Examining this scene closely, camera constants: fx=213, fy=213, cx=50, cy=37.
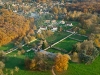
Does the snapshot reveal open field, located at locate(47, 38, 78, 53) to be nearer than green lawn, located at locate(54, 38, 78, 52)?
Yes

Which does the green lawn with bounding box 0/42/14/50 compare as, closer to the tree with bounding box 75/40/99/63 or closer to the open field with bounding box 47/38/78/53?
the open field with bounding box 47/38/78/53

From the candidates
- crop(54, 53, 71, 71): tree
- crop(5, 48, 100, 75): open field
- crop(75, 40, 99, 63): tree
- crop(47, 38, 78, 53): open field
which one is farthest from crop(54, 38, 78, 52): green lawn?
crop(54, 53, 71, 71): tree

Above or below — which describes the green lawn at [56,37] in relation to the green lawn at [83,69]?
above

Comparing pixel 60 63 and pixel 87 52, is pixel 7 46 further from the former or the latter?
pixel 87 52

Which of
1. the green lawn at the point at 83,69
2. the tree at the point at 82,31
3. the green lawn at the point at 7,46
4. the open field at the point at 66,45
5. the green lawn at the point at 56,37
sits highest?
the tree at the point at 82,31

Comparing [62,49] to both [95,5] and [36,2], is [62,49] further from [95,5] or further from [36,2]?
[36,2]

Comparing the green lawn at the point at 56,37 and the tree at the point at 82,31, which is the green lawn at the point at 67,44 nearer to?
the green lawn at the point at 56,37

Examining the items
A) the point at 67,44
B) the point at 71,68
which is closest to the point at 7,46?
the point at 67,44

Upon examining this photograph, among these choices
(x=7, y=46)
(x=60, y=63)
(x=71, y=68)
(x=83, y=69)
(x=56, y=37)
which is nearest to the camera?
(x=60, y=63)

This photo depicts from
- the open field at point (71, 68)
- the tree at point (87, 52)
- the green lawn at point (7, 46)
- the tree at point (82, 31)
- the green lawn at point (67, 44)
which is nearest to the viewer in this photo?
the open field at point (71, 68)

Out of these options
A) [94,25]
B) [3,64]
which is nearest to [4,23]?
[3,64]

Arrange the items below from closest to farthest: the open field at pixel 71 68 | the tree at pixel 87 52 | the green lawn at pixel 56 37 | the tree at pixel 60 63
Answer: the tree at pixel 60 63 → the open field at pixel 71 68 → the tree at pixel 87 52 → the green lawn at pixel 56 37

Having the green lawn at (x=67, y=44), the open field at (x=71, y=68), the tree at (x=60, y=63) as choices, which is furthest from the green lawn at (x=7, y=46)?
the tree at (x=60, y=63)
